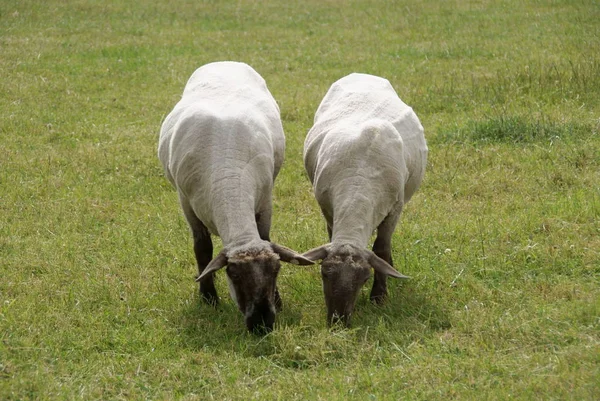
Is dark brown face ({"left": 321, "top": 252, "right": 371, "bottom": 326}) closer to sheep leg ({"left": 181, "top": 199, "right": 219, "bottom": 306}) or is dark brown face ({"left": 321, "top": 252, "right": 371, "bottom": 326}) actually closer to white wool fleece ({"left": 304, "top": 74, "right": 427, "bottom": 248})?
white wool fleece ({"left": 304, "top": 74, "right": 427, "bottom": 248})

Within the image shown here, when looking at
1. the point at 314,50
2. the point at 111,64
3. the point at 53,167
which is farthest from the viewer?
the point at 314,50

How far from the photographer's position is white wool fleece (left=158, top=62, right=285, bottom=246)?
6023 mm

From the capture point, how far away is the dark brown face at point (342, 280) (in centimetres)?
581

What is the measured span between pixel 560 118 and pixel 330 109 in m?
4.18

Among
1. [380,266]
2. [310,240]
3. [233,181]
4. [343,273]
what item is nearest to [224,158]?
[233,181]

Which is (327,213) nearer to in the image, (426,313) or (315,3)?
(426,313)

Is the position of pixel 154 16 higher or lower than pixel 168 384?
lower

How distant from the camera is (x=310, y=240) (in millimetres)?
7633

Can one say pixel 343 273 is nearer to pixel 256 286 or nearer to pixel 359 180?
pixel 256 286

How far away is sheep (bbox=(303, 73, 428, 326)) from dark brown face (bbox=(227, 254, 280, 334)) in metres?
0.30

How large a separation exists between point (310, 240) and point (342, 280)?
6.08ft

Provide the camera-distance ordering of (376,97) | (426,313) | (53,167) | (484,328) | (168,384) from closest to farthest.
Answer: (168,384) < (484,328) < (426,313) < (376,97) < (53,167)

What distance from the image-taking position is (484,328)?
5.68 m

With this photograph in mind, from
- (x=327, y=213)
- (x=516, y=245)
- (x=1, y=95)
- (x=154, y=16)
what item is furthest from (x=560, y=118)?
(x=154, y=16)
